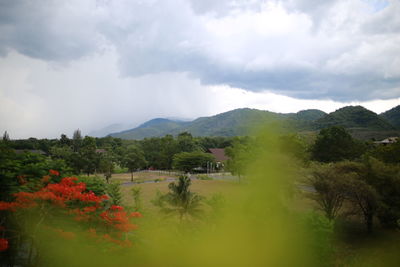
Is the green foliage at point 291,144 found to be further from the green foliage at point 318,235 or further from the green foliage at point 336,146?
the green foliage at point 336,146

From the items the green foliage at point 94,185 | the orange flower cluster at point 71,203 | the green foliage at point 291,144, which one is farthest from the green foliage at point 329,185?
the green foliage at point 94,185

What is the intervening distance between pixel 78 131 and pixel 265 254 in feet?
218

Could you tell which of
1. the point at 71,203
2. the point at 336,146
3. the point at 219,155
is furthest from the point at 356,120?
the point at 71,203

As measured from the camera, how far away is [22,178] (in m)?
5.89

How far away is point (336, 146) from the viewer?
112 feet

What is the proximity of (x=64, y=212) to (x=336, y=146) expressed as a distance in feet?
117

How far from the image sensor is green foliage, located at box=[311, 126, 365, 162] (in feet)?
111

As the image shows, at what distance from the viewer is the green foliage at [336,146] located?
33.7 metres

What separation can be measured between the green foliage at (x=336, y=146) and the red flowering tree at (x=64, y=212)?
33965 mm

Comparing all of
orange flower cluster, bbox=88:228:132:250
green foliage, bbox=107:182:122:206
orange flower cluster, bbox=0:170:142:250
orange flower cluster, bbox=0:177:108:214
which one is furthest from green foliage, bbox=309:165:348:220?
orange flower cluster, bbox=0:177:108:214

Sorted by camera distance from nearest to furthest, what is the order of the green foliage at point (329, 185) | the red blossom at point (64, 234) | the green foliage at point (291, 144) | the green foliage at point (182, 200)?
the green foliage at point (291, 144), the red blossom at point (64, 234), the green foliage at point (182, 200), the green foliage at point (329, 185)

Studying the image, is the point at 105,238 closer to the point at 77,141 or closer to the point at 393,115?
the point at 77,141

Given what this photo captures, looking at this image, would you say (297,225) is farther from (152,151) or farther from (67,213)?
(152,151)

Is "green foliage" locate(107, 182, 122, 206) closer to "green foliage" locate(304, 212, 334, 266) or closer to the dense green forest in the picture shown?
the dense green forest
